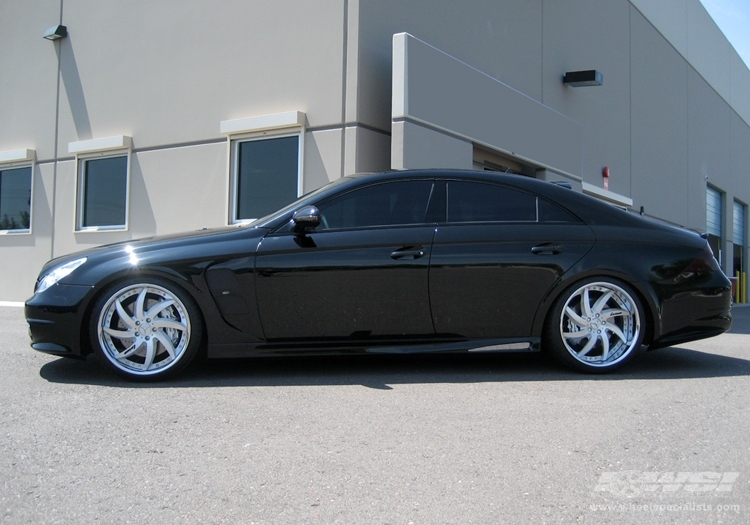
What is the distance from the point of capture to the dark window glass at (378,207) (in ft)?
15.9

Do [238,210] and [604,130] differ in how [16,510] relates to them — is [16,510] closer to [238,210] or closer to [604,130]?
[238,210]

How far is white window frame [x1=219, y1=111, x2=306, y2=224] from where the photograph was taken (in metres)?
8.83

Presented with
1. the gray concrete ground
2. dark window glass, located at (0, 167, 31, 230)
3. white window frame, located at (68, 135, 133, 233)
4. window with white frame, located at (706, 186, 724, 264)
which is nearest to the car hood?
the gray concrete ground

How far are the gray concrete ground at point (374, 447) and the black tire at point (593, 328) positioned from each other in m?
→ 0.16

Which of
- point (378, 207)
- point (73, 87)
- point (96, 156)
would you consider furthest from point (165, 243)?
point (73, 87)

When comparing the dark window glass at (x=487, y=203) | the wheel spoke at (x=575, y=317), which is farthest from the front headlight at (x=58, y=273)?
the wheel spoke at (x=575, y=317)

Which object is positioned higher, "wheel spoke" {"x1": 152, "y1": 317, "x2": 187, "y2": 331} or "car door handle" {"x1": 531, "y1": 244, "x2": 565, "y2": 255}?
"car door handle" {"x1": 531, "y1": 244, "x2": 565, "y2": 255}

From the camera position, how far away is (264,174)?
364 inches

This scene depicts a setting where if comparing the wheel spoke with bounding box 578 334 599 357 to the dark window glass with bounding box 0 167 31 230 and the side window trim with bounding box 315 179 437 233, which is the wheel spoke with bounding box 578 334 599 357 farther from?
the dark window glass with bounding box 0 167 31 230

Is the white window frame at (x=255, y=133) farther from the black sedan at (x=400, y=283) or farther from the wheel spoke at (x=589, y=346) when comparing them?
the wheel spoke at (x=589, y=346)

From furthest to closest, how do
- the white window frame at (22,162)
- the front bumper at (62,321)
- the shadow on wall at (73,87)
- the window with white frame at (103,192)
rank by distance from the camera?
the white window frame at (22,162) < the shadow on wall at (73,87) < the window with white frame at (103,192) < the front bumper at (62,321)

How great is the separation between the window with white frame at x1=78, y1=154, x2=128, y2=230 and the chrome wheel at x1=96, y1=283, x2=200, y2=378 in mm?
6176

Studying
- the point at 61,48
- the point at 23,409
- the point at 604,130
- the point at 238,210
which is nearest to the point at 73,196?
the point at 61,48

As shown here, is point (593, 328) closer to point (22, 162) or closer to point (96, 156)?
point (96, 156)
